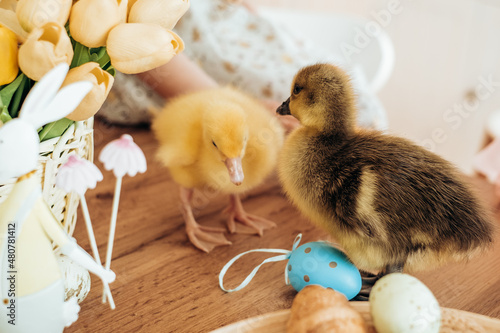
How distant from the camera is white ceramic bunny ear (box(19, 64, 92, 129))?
0.99 ft

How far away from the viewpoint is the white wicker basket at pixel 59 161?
1.24 feet

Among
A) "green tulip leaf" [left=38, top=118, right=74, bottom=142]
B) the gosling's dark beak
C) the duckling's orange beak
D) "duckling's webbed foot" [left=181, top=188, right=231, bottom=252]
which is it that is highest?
the gosling's dark beak

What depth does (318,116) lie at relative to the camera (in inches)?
18.2

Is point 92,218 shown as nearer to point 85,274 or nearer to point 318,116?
point 85,274

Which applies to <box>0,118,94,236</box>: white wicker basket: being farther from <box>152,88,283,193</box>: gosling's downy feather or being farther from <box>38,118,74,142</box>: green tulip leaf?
<box>152,88,283,193</box>: gosling's downy feather

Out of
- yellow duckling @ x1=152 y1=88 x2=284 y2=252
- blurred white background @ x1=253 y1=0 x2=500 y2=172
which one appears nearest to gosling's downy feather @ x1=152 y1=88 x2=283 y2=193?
yellow duckling @ x1=152 y1=88 x2=284 y2=252

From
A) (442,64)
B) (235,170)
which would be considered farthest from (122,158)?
(442,64)

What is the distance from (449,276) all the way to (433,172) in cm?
18

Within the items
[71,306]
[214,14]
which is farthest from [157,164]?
[214,14]

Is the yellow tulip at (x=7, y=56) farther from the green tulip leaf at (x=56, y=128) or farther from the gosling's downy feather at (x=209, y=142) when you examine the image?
the gosling's downy feather at (x=209, y=142)

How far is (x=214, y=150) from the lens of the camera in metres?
0.56

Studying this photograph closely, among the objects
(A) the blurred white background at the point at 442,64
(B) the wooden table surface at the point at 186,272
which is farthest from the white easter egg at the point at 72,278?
(A) the blurred white background at the point at 442,64

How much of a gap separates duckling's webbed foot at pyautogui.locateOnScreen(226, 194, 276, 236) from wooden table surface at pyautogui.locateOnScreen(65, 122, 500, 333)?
1cm

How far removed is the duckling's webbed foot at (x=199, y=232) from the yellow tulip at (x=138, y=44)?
0.27m
